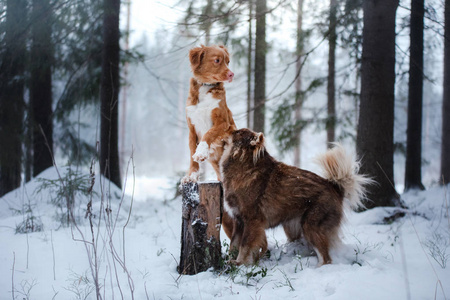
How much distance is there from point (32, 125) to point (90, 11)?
10.8 ft

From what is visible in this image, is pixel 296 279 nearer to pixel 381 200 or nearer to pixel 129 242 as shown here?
pixel 129 242

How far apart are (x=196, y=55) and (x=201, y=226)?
5.85 feet

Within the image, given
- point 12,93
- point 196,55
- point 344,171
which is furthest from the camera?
point 12,93

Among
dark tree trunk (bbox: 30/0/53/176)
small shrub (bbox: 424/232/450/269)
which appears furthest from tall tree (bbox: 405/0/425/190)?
dark tree trunk (bbox: 30/0/53/176)

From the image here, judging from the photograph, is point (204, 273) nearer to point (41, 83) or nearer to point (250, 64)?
point (250, 64)

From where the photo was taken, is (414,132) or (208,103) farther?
(414,132)

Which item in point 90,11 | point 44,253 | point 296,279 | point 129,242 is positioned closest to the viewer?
point 296,279

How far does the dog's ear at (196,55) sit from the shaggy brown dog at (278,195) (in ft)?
2.82

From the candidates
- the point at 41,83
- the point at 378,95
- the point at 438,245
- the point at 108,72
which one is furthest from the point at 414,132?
the point at 41,83

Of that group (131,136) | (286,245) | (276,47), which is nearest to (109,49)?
(276,47)

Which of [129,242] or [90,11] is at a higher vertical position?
[90,11]

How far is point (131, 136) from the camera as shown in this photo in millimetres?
32281

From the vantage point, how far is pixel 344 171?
3504 mm

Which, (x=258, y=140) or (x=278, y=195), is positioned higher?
(x=258, y=140)
